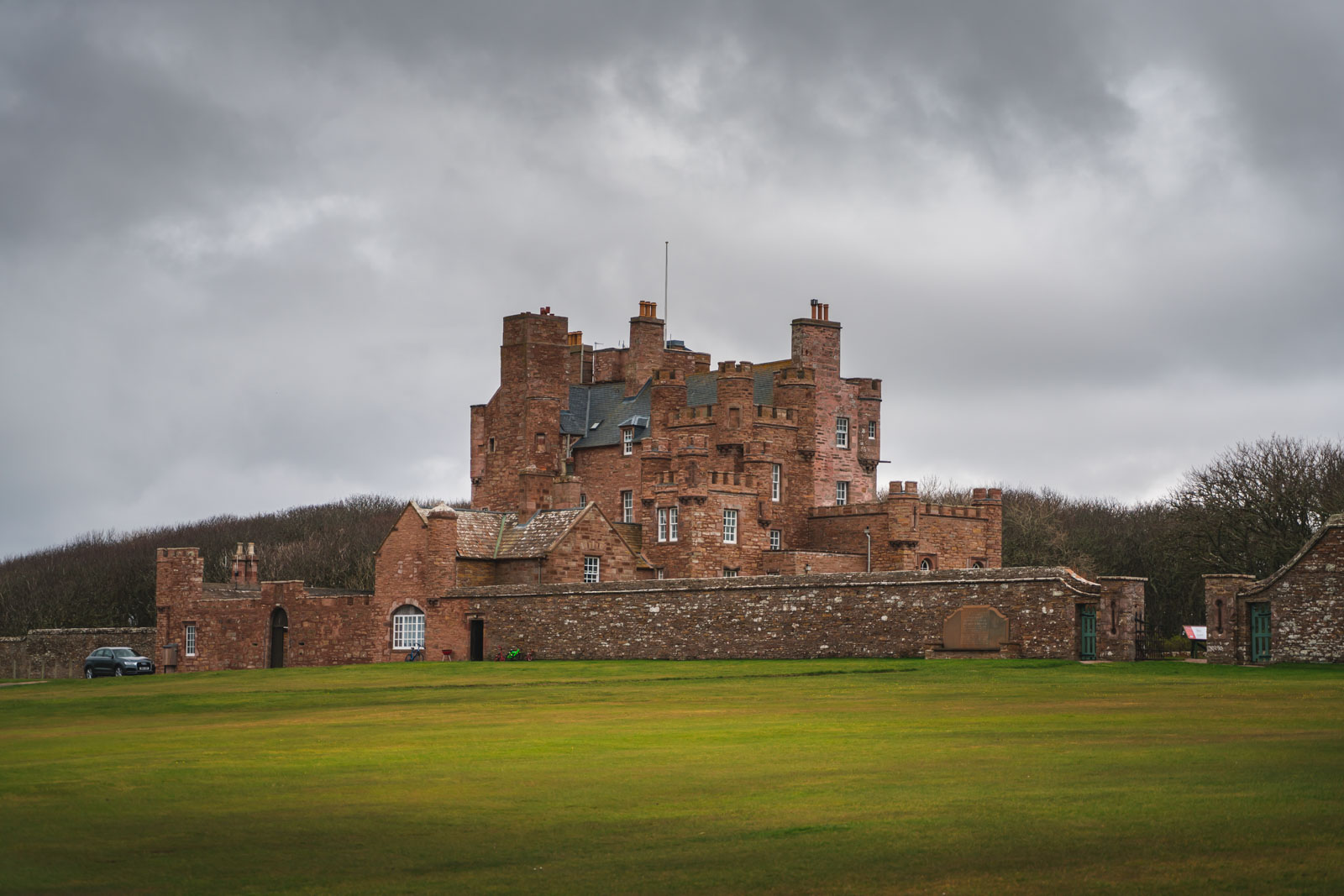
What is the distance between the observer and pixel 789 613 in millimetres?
46312

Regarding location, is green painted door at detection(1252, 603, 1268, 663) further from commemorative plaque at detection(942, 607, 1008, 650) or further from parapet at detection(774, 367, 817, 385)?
parapet at detection(774, 367, 817, 385)

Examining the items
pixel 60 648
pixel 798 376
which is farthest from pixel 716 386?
pixel 60 648

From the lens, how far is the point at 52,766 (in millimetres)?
20984

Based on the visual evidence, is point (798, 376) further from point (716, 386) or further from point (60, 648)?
point (60, 648)

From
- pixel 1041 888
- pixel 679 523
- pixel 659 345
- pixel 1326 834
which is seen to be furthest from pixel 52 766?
pixel 659 345

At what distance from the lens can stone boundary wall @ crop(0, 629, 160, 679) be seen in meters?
68.2

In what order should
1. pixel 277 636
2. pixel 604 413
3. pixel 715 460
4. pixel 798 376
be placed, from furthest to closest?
1. pixel 604 413
2. pixel 798 376
3. pixel 715 460
4. pixel 277 636

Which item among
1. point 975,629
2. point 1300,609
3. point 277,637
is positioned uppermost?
point 1300,609

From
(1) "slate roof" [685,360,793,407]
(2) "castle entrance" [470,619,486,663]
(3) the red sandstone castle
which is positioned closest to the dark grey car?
(2) "castle entrance" [470,619,486,663]

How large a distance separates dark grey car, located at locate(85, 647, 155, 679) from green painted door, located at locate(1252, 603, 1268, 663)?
38.8m

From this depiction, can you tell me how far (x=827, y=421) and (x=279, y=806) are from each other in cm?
5554

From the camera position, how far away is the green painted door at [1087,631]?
133 ft

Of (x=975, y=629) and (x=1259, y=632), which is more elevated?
(x=1259, y=632)

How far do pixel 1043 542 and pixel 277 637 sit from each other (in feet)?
142
